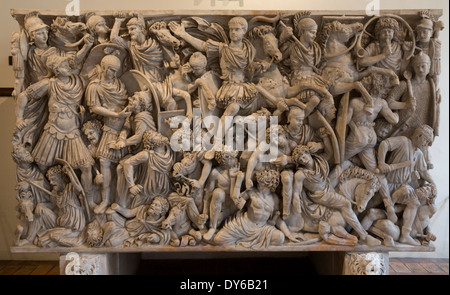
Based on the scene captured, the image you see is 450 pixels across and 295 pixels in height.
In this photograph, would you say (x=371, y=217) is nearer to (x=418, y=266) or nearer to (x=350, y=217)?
(x=350, y=217)

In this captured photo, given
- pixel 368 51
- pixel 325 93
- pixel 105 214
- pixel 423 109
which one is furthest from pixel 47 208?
pixel 423 109

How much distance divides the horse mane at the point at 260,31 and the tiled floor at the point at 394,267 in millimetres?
2754

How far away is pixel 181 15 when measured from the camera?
3531 millimetres

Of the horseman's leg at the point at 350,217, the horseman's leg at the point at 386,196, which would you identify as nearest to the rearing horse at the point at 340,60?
the horseman's leg at the point at 386,196

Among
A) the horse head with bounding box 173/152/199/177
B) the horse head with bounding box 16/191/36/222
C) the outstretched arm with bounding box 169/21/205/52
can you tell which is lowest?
the horse head with bounding box 16/191/36/222

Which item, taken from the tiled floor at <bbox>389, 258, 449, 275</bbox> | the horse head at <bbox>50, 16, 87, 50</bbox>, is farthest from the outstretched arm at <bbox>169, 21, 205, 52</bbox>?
the tiled floor at <bbox>389, 258, 449, 275</bbox>

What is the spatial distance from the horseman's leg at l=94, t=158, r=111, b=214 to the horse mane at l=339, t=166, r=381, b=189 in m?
2.04

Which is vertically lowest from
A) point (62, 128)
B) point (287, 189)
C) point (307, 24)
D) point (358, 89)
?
point (287, 189)

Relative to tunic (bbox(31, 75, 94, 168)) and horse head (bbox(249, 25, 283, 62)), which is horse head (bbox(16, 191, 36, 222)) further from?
horse head (bbox(249, 25, 283, 62))

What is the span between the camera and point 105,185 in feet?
11.7

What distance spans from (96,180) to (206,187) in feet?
3.12

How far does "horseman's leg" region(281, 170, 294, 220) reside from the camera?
354 cm

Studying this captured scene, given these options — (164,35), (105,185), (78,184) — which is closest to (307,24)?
(164,35)

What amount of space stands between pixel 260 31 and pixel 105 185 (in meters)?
1.88
